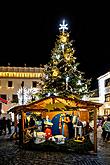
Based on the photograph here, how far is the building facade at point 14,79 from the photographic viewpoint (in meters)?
66.9

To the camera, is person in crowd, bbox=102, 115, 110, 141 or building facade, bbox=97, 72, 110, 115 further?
building facade, bbox=97, 72, 110, 115

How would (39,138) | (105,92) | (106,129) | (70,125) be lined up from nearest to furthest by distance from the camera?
(39,138) < (70,125) < (106,129) < (105,92)

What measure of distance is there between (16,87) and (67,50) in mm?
35073

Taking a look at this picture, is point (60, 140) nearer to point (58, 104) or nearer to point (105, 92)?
point (58, 104)

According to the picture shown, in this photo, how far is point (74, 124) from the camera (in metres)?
19.6

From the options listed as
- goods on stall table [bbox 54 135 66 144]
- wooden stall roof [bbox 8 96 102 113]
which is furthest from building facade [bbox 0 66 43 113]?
goods on stall table [bbox 54 135 66 144]

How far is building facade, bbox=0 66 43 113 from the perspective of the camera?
6694 centimetres

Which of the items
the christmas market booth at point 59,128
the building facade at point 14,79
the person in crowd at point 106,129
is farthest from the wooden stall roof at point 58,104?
the building facade at point 14,79

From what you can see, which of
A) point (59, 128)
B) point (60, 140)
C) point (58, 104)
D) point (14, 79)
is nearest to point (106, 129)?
point (59, 128)

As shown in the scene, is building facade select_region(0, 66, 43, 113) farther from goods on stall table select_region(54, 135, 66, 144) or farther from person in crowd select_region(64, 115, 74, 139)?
goods on stall table select_region(54, 135, 66, 144)

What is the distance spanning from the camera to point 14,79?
67.2m

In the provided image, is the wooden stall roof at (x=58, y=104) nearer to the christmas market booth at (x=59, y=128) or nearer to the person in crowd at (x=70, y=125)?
the christmas market booth at (x=59, y=128)

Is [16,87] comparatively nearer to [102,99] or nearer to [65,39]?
[102,99]

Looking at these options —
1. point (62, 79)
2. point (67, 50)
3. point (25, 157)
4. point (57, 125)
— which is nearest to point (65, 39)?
point (67, 50)
